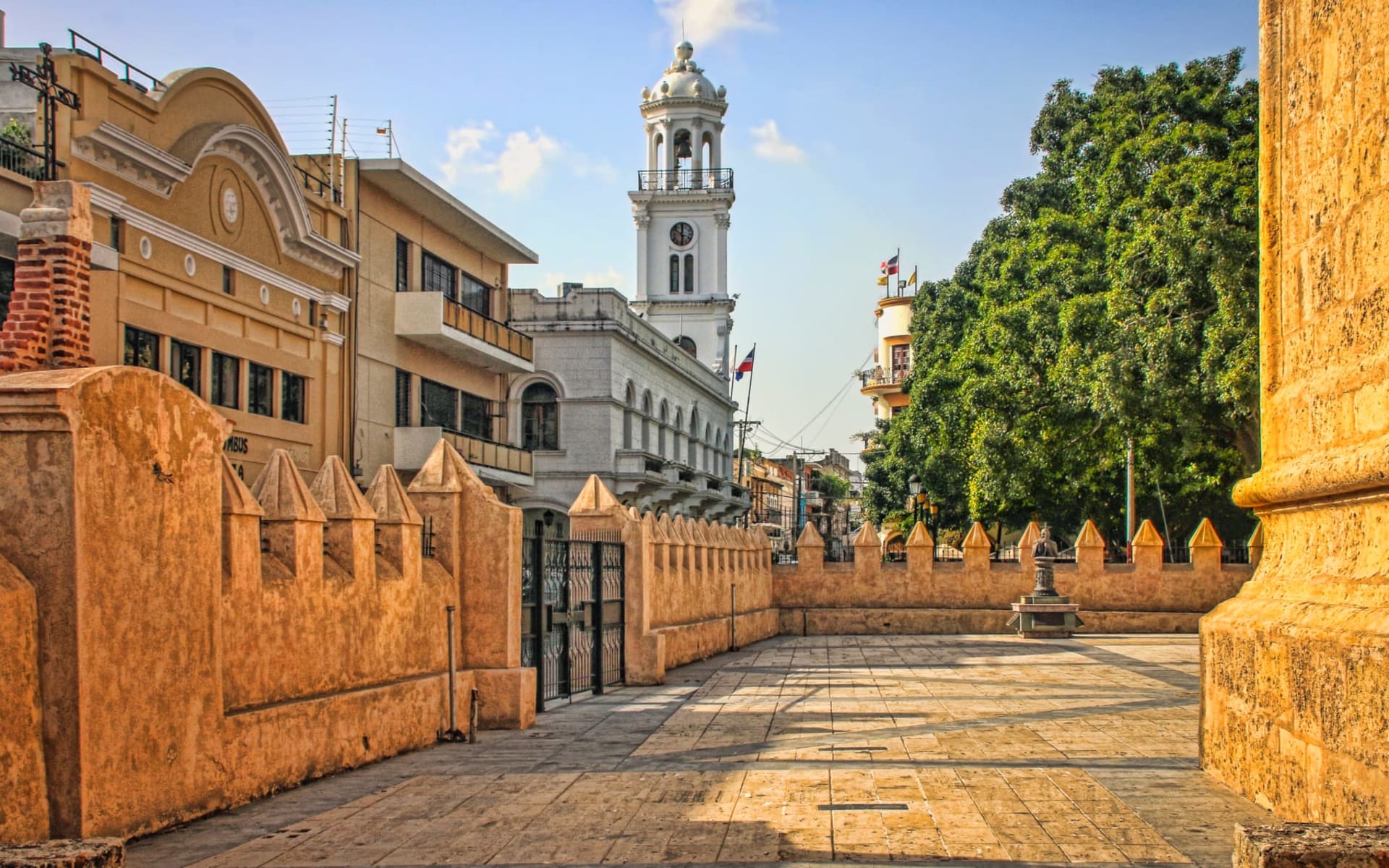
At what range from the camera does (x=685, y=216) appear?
2319 inches

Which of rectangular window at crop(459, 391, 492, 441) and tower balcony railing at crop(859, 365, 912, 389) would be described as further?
tower balcony railing at crop(859, 365, 912, 389)

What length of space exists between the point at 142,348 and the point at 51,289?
1315cm

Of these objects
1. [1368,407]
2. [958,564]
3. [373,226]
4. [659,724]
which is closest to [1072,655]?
[958,564]

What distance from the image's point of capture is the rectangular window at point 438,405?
108ft

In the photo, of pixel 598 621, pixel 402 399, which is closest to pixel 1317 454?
pixel 598 621

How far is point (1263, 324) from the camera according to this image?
340 inches

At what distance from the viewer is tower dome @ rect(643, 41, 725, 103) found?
57.9 metres

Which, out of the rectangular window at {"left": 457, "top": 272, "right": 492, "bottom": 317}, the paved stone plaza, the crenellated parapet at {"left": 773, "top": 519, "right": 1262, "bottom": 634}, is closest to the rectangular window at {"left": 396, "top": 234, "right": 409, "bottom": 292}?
the rectangular window at {"left": 457, "top": 272, "right": 492, "bottom": 317}

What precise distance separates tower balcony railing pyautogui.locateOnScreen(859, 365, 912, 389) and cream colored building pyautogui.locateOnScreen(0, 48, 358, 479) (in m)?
43.2

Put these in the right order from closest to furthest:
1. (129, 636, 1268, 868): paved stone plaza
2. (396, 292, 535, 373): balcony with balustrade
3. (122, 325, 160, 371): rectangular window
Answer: (129, 636, 1268, 868): paved stone plaza < (122, 325, 160, 371): rectangular window < (396, 292, 535, 373): balcony with balustrade

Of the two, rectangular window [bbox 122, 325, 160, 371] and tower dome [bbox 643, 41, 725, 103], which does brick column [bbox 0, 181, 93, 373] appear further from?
tower dome [bbox 643, 41, 725, 103]

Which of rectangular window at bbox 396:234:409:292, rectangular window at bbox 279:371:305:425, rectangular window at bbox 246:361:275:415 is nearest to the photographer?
rectangular window at bbox 246:361:275:415

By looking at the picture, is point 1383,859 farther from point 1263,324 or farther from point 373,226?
point 373,226

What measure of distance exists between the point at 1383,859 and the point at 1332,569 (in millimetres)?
3793
